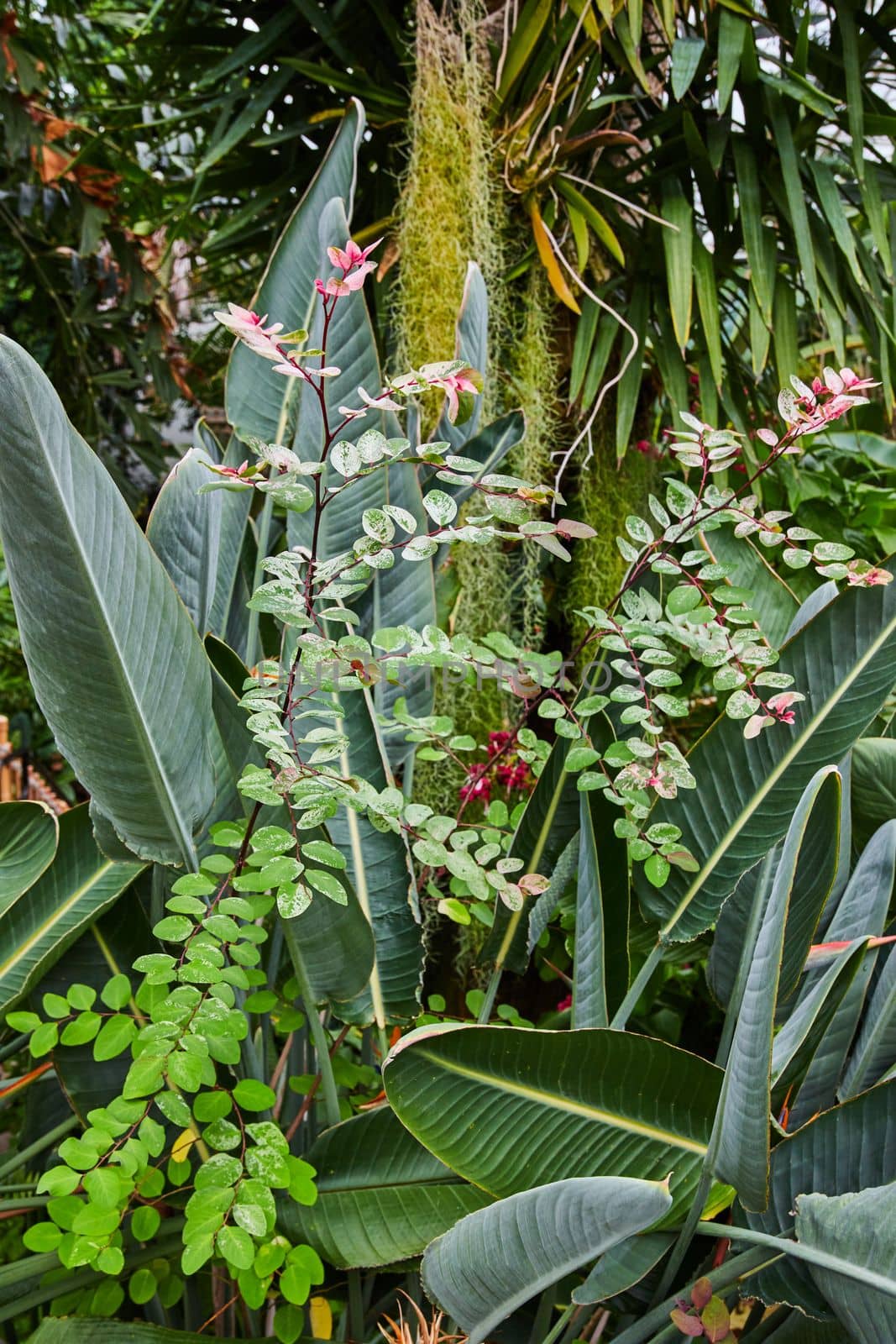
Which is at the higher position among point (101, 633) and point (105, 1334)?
point (101, 633)

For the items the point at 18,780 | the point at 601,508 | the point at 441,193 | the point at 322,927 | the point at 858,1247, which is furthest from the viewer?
the point at 18,780

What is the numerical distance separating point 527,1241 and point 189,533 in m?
0.56

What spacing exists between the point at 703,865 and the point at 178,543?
510 millimetres

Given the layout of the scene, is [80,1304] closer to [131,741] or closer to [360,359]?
[131,741]

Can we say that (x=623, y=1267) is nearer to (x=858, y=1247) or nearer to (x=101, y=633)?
(x=858, y=1247)

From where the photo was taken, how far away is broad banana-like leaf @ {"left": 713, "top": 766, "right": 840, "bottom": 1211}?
503 mm

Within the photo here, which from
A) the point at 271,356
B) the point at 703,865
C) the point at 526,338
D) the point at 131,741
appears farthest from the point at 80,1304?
the point at 526,338

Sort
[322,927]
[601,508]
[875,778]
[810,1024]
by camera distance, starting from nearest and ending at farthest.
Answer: [810,1024] < [322,927] < [875,778] < [601,508]

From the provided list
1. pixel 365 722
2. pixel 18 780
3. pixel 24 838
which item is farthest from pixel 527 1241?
pixel 18 780

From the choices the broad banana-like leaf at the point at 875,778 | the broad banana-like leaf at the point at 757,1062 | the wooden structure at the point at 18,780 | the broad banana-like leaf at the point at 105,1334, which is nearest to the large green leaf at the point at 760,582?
the broad banana-like leaf at the point at 875,778

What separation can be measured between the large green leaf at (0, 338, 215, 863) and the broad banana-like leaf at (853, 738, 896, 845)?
2.08 ft

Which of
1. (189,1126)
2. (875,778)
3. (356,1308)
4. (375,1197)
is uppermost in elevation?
(875,778)

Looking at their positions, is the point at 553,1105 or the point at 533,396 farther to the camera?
the point at 533,396

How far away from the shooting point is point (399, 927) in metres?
0.81
